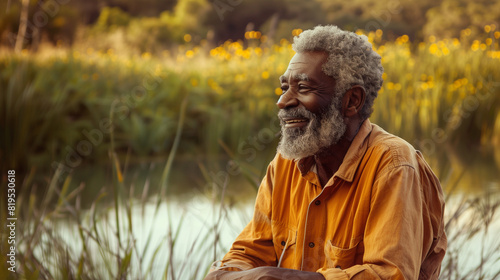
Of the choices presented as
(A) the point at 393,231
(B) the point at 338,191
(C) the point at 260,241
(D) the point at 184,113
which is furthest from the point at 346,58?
(D) the point at 184,113

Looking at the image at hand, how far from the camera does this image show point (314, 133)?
5.91 ft

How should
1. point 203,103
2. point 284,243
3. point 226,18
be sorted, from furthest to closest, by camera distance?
1. point 226,18
2. point 203,103
3. point 284,243

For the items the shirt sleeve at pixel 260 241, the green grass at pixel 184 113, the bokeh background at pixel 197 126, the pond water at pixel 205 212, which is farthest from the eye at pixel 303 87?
the green grass at pixel 184 113

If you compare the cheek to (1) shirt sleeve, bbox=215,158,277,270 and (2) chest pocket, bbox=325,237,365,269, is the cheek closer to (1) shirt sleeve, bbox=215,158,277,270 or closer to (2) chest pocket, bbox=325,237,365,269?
(1) shirt sleeve, bbox=215,158,277,270

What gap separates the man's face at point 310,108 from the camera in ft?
5.85

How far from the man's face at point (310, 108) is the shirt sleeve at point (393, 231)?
24cm

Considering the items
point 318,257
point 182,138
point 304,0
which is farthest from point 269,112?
point 304,0

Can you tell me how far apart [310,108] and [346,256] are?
441 mm

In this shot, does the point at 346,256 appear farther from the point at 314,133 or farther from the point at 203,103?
the point at 203,103

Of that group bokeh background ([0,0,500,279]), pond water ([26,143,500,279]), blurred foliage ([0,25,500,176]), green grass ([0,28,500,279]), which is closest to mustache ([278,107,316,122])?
bokeh background ([0,0,500,279])

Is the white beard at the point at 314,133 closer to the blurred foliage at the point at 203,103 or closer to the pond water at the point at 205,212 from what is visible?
the pond water at the point at 205,212

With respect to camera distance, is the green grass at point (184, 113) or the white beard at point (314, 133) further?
the green grass at point (184, 113)

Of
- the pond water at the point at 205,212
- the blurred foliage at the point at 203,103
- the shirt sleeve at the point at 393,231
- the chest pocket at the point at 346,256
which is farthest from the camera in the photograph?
the blurred foliage at the point at 203,103

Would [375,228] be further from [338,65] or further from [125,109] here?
[125,109]
